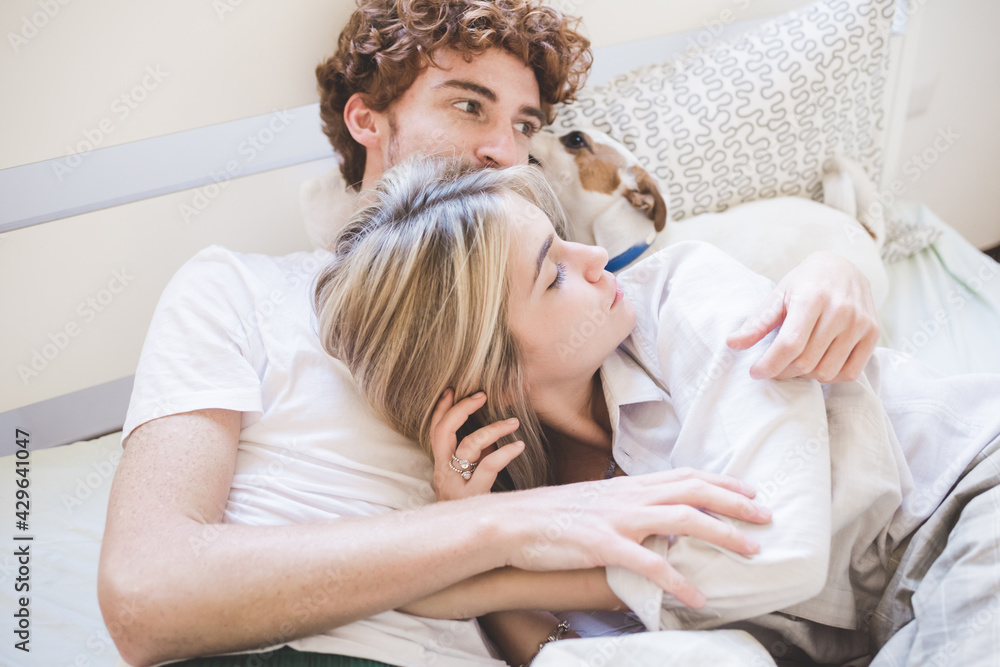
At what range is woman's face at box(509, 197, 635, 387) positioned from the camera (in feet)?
3.51

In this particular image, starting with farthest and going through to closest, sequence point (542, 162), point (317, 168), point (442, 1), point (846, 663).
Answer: point (317, 168)
point (542, 162)
point (442, 1)
point (846, 663)

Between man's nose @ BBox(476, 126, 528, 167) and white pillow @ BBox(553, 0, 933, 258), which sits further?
white pillow @ BBox(553, 0, 933, 258)

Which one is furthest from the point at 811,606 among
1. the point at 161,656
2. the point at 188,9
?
the point at 188,9

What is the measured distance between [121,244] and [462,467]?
100 centimetres

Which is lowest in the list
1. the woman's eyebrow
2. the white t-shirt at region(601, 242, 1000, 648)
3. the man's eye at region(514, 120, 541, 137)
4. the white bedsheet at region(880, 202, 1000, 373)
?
the white bedsheet at region(880, 202, 1000, 373)

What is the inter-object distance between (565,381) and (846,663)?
0.61 meters

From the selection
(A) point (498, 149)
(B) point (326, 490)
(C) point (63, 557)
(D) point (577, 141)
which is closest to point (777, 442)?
(B) point (326, 490)

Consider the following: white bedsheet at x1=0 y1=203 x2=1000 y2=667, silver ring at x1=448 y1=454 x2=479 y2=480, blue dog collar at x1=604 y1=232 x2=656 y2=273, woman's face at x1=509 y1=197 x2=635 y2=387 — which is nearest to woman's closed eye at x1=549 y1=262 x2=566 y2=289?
woman's face at x1=509 y1=197 x2=635 y2=387

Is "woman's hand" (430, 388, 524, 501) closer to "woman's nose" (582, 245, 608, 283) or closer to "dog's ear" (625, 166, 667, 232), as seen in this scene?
"woman's nose" (582, 245, 608, 283)

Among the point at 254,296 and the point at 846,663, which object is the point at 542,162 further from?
the point at 846,663

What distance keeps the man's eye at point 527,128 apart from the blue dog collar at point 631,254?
0.34 metres

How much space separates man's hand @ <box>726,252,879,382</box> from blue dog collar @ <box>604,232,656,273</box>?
1.70 ft

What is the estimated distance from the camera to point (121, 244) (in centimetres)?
152

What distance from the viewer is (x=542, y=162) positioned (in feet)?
5.11
